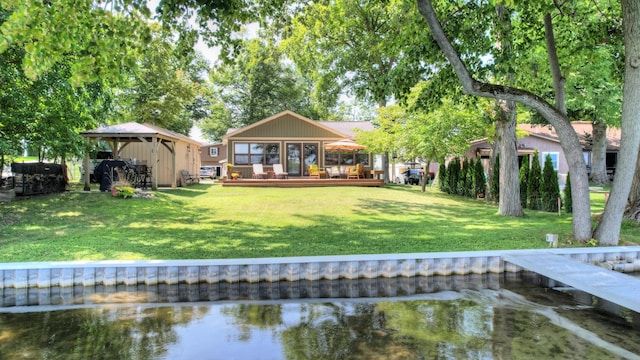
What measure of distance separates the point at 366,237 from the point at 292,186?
462 inches

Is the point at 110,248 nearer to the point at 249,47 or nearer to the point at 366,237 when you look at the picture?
the point at 366,237

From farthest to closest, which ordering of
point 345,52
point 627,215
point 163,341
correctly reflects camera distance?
point 345,52, point 627,215, point 163,341

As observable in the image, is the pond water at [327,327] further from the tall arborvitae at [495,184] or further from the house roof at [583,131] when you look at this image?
the house roof at [583,131]

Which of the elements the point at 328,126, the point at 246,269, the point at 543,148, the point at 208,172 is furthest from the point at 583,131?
the point at 208,172

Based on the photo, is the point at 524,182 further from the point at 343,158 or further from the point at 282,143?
the point at 282,143

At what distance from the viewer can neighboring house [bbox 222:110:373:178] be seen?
862 inches

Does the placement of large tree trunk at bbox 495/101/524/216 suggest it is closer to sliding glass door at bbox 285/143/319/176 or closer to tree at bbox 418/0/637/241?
tree at bbox 418/0/637/241

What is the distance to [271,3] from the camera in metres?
8.94

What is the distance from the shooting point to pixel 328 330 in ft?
13.6

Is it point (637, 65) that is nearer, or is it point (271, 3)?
point (637, 65)

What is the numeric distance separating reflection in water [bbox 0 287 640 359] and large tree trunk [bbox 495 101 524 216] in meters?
5.42

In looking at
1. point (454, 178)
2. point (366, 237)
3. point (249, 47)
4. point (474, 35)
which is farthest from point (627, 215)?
point (249, 47)

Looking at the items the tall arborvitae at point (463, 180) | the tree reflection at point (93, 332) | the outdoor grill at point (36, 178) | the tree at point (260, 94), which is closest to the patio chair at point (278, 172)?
the tall arborvitae at point (463, 180)

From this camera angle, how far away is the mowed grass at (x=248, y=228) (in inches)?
249
